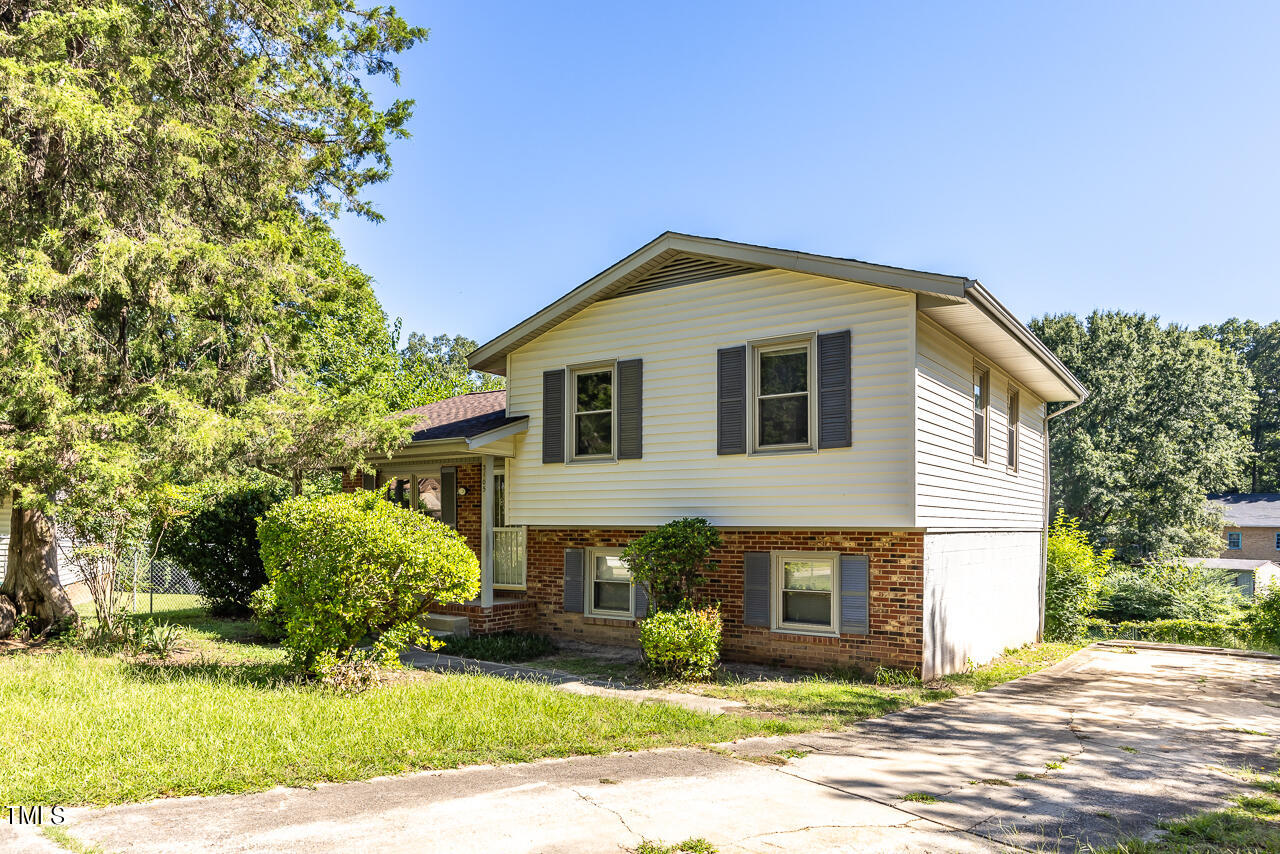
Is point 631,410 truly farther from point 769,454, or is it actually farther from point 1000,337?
point 1000,337

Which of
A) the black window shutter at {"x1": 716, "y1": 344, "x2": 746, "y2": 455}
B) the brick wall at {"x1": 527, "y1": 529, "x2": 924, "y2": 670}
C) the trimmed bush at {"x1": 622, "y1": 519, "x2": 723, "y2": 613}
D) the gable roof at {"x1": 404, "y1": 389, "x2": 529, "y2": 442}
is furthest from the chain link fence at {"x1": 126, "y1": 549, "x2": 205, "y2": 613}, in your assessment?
the black window shutter at {"x1": 716, "y1": 344, "x2": 746, "y2": 455}

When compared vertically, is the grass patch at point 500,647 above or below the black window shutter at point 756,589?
below

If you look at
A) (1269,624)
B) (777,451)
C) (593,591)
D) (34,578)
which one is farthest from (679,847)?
(1269,624)

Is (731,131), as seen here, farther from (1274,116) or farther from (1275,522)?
(1275,522)

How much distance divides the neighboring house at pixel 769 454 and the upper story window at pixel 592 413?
3 cm

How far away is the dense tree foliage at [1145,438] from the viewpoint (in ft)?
113

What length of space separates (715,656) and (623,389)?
4322 millimetres

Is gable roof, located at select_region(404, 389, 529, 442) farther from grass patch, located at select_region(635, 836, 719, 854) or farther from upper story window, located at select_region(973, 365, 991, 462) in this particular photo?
grass patch, located at select_region(635, 836, 719, 854)

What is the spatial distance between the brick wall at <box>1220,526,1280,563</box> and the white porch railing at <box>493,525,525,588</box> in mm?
41410

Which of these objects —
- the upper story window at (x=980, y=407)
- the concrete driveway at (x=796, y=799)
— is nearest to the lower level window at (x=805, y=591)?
the concrete driveway at (x=796, y=799)

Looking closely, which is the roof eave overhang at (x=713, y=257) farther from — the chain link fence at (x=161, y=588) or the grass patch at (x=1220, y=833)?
the chain link fence at (x=161, y=588)

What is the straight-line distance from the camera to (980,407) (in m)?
13.0

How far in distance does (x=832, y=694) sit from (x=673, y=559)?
2.74m

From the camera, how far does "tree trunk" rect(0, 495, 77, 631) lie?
1191 centimetres
